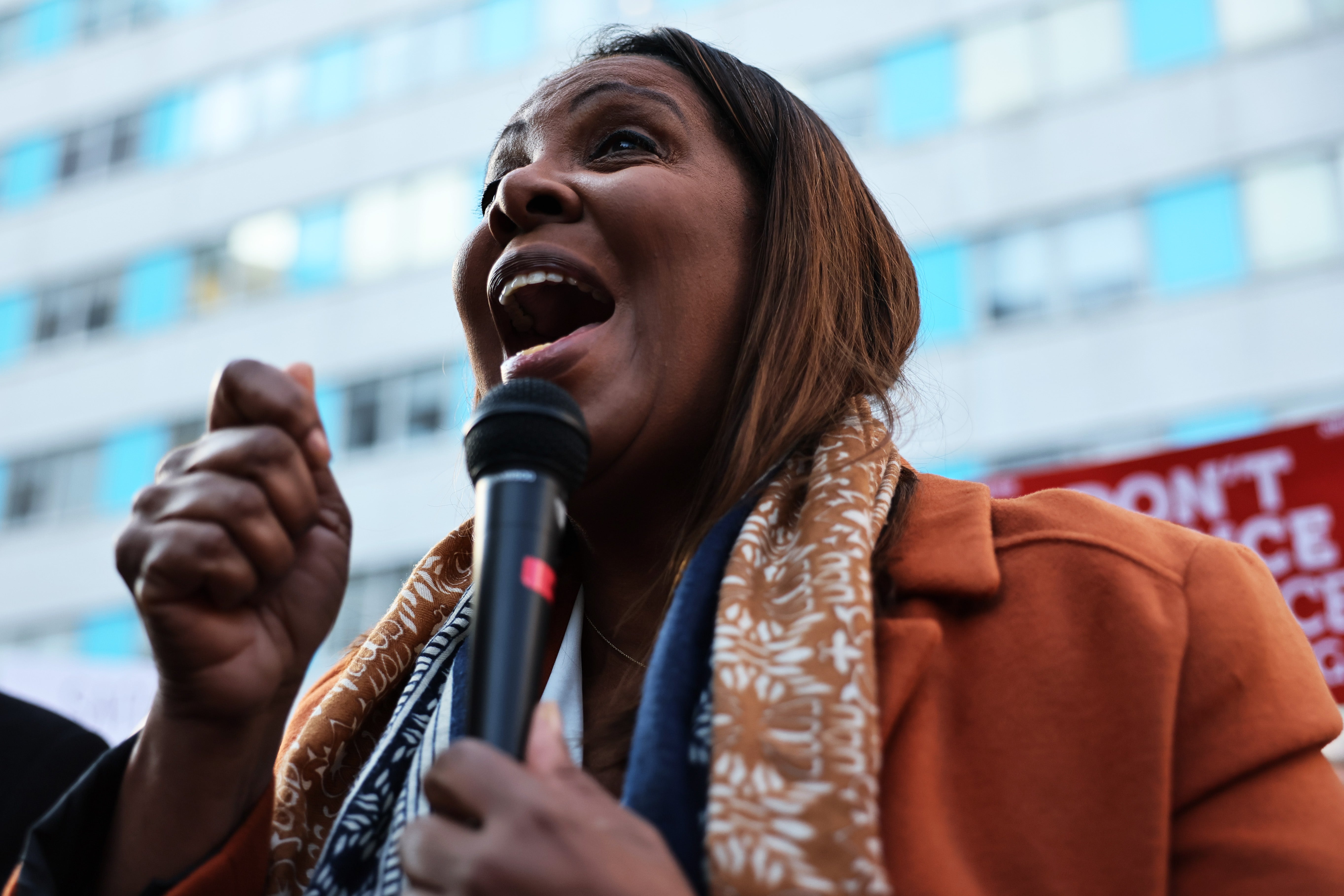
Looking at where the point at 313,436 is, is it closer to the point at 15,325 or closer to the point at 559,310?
the point at 559,310

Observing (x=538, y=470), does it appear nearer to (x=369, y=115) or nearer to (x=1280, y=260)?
(x=1280, y=260)

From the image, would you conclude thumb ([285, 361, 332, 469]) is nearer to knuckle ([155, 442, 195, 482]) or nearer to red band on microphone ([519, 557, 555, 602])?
knuckle ([155, 442, 195, 482])

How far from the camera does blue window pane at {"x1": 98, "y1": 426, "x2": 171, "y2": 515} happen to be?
61.3 ft

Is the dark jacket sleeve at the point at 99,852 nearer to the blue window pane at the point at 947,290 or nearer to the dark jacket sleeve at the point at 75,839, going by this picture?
the dark jacket sleeve at the point at 75,839

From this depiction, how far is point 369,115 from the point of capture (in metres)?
18.8

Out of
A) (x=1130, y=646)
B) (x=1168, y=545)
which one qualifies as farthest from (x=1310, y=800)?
(x=1168, y=545)

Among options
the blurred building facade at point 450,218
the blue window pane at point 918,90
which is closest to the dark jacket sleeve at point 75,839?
the blurred building facade at point 450,218

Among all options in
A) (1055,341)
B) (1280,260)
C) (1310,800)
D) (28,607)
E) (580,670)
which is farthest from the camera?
(28,607)

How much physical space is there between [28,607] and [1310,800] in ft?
65.9

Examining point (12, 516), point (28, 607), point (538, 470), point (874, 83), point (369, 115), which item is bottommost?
point (28, 607)

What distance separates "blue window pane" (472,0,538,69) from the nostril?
54.3 feet

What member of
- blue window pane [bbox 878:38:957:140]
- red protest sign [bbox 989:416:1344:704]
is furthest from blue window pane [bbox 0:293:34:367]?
red protest sign [bbox 989:416:1344:704]

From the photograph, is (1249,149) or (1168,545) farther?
(1249,149)

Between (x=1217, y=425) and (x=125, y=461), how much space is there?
47.6 feet
